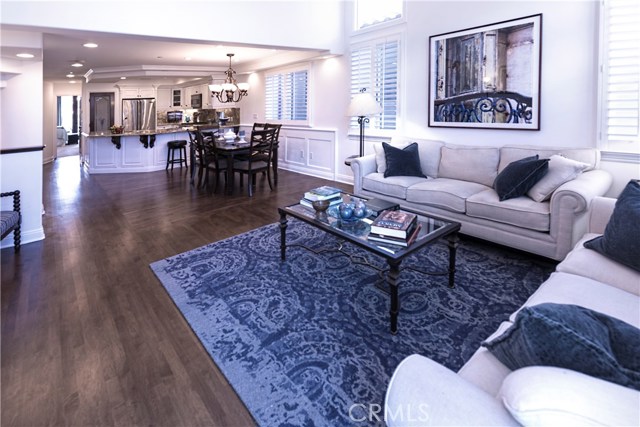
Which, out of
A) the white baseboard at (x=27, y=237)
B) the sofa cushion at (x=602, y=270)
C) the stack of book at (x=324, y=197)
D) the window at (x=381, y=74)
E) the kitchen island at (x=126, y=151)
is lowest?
the white baseboard at (x=27, y=237)

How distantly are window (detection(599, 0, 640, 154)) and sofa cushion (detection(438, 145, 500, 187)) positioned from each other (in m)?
1.02

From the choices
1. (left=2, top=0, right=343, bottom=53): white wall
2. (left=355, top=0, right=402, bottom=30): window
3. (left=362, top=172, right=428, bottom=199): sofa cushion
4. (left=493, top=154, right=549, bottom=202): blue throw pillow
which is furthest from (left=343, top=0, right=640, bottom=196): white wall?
(left=2, top=0, right=343, bottom=53): white wall

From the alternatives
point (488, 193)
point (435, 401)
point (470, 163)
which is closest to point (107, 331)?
point (435, 401)

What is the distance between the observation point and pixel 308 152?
728 centimetres

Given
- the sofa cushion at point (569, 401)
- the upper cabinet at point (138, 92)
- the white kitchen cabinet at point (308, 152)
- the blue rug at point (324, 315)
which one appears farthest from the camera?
the upper cabinet at point (138, 92)

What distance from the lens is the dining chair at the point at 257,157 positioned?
5715mm

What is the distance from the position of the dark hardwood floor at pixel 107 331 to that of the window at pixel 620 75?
368 cm

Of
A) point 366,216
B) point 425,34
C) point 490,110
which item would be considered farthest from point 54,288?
point 425,34

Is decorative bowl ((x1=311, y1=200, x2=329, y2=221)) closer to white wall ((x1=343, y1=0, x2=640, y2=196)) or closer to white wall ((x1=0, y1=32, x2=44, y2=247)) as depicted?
white wall ((x1=343, y1=0, x2=640, y2=196))

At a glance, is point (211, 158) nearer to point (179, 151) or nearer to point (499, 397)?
point (179, 151)

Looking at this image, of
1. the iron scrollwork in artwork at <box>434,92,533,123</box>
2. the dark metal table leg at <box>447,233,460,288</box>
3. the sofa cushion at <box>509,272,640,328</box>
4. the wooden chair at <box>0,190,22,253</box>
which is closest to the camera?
the sofa cushion at <box>509,272,640,328</box>

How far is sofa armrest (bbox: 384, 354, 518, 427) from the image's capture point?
80 cm

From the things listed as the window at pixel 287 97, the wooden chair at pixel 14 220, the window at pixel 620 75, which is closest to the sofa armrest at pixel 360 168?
the window at pixel 620 75

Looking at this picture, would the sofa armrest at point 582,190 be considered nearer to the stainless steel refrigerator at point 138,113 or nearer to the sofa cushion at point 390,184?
the sofa cushion at point 390,184
